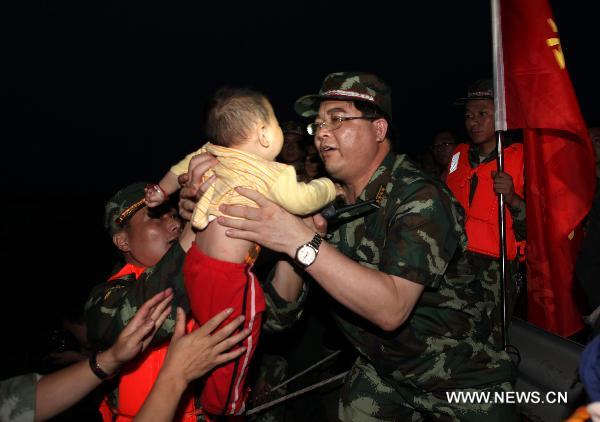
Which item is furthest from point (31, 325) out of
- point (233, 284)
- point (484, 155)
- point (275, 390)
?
point (484, 155)

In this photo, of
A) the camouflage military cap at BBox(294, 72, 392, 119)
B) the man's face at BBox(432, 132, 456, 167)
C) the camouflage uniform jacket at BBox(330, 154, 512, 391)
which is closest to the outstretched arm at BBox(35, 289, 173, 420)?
the camouflage uniform jacket at BBox(330, 154, 512, 391)

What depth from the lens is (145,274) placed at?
2373 millimetres

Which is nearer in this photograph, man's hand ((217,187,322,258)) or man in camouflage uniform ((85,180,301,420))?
man's hand ((217,187,322,258))

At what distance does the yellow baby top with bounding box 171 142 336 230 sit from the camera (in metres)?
2.15

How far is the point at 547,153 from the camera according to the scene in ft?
11.3

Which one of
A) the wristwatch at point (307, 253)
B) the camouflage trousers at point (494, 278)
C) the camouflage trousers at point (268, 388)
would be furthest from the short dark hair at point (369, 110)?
the camouflage trousers at point (268, 388)

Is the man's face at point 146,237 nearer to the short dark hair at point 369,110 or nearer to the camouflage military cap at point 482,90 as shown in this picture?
the short dark hair at point 369,110

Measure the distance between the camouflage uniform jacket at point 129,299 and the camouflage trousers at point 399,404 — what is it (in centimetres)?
121

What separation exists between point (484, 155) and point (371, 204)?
2.95m

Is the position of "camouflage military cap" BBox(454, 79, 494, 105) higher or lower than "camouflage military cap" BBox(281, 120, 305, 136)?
higher

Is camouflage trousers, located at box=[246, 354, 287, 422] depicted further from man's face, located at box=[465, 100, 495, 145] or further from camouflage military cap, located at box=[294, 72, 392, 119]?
man's face, located at box=[465, 100, 495, 145]

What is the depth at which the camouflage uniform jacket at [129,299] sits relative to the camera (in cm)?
231

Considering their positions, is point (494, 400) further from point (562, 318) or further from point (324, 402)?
point (324, 402)

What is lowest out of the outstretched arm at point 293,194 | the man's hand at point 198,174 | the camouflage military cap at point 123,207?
the camouflage military cap at point 123,207
